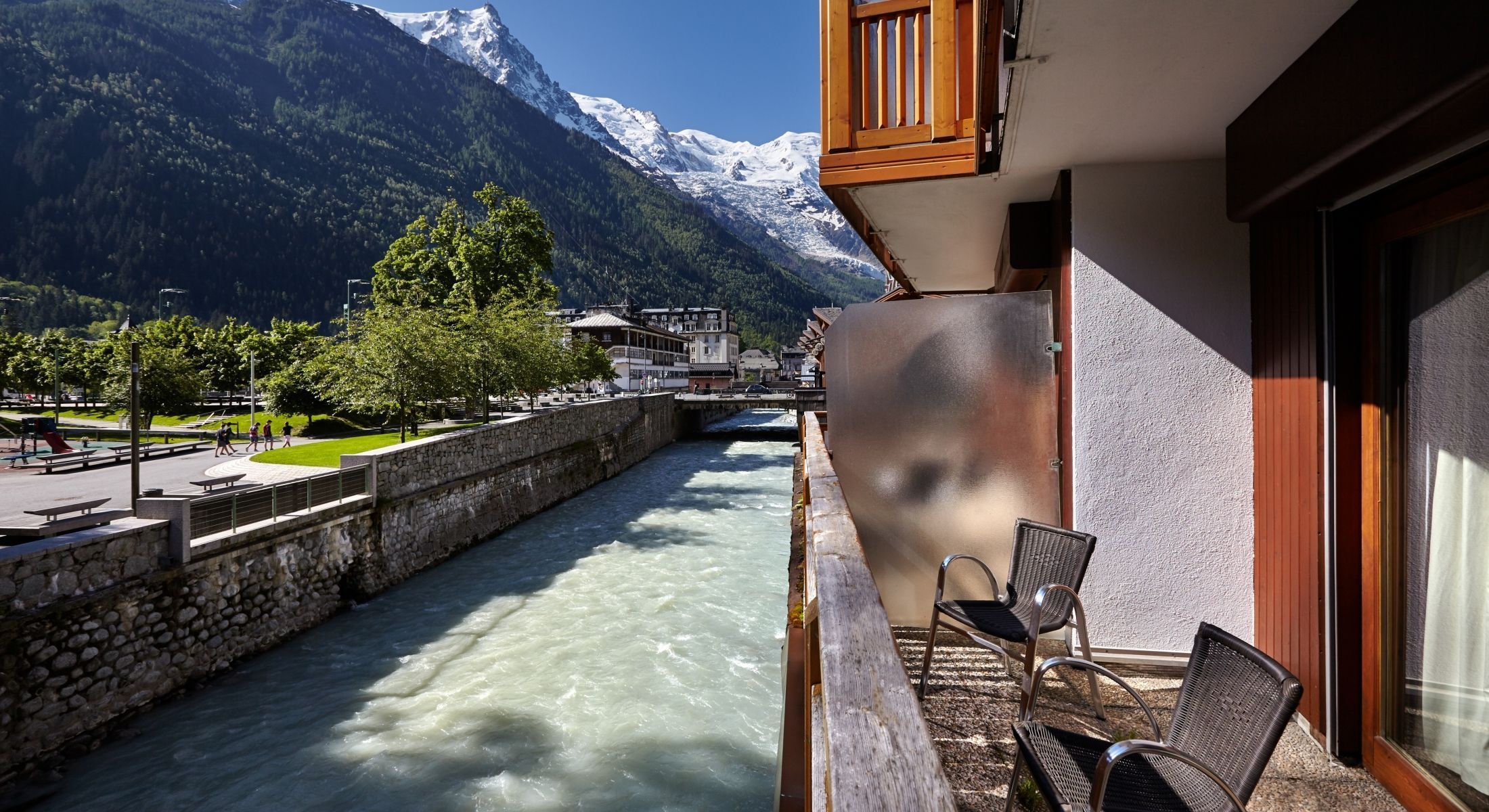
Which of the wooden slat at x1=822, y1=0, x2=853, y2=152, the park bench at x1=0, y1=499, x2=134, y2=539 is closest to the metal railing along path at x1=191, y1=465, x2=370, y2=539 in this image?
the park bench at x1=0, y1=499, x2=134, y2=539

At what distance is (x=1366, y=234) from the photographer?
2.89m

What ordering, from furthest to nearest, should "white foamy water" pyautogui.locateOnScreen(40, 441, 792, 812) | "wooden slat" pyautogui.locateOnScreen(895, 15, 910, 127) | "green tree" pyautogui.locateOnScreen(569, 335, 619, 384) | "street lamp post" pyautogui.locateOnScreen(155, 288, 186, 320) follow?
"green tree" pyautogui.locateOnScreen(569, 335, 619, 384) → "street lamp post" pyautogui.locateOnScreen(155, 288, 186, 320) → "white foamy water" pyautogui.locateOnScreen(40, 441, 792, 812) → "wooden slat" pyautogui.locateOnScreen(895, 15, 910, 127)

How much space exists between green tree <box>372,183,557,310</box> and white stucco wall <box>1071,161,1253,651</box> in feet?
92.6

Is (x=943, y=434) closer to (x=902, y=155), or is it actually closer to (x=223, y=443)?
(x=902, y=155)

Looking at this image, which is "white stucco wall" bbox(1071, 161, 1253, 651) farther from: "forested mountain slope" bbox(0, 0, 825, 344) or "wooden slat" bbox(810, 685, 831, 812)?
A: "forested mountain slope" bbox(0, 0, 825, 344)

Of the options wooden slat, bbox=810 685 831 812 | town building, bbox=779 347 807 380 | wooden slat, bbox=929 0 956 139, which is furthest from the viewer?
town building, bbox=779 347 807 380

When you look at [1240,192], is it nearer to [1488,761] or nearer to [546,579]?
[1488,761]

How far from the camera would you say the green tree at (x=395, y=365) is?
20.2 m

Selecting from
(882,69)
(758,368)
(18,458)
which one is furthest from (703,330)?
(882,69)

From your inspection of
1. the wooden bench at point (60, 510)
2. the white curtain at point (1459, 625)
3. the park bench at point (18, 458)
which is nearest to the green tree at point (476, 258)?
the park bench at point (18, 458)

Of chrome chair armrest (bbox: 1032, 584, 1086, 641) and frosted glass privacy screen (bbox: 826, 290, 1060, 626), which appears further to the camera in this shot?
frosted glass privacy screen (bbox: 826, 290, 1060, 626)

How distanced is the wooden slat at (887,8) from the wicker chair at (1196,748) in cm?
366

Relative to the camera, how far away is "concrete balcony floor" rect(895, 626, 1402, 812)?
275 centimetres

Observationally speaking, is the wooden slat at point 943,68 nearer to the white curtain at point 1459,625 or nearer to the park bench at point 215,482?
the white curtain at point 1459,625
